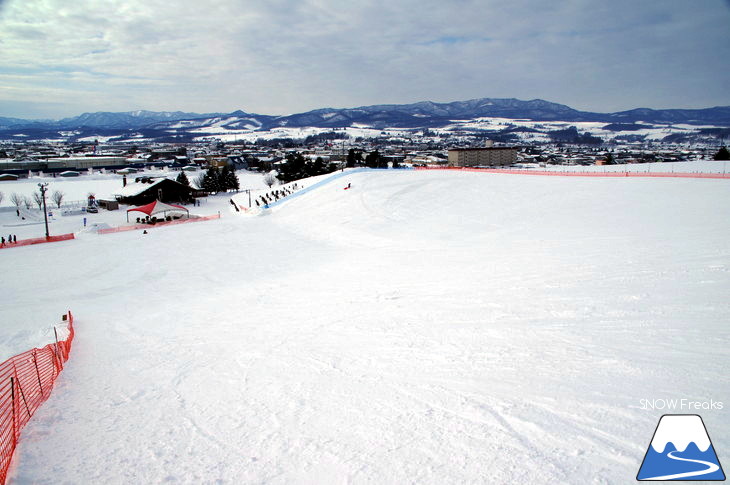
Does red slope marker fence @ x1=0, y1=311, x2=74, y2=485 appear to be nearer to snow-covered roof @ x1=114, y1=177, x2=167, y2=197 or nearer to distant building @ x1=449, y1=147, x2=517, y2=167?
snow-covered roof @ x1=114, y1=177, x2=167, y2=197

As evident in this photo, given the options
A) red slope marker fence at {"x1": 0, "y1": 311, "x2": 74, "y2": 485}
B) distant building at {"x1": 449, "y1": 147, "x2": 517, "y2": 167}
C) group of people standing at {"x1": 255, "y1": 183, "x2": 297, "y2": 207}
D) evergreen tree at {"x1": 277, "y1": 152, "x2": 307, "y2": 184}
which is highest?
distant building at {"x1": 449, "y1": 147, "x2": 517, "y2": 167}

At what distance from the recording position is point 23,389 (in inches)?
222

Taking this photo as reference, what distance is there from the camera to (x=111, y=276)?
14.3 metres

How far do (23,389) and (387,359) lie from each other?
202 inches

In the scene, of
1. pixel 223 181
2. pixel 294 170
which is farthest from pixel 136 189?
pixel 294 170

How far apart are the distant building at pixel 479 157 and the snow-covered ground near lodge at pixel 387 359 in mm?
70739

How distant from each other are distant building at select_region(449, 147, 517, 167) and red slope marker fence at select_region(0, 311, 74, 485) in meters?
81.7

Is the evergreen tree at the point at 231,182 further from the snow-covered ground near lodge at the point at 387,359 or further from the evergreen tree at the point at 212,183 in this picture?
the snow-covered ground near lodge at the point at 387,359

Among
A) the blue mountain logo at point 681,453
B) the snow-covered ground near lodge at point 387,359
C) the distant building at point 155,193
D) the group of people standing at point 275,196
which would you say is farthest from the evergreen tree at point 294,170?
the blue mountain logo at point 681,453

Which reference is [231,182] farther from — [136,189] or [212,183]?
[136,189]

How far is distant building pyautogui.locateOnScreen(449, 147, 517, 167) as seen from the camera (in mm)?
83750

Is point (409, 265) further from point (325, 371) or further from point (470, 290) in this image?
point (325, 371)

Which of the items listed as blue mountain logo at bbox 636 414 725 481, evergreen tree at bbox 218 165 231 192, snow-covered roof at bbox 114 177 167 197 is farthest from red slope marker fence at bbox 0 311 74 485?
evergreen tree at bbox 218 165 231 192

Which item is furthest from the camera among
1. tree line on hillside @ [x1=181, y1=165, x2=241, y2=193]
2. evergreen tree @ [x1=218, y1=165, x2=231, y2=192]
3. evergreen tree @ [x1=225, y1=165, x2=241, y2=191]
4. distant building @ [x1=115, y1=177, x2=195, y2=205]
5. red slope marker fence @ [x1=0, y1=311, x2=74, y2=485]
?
evergreen tree @ [x1=225, y1=165, x2=241, y2=191]
